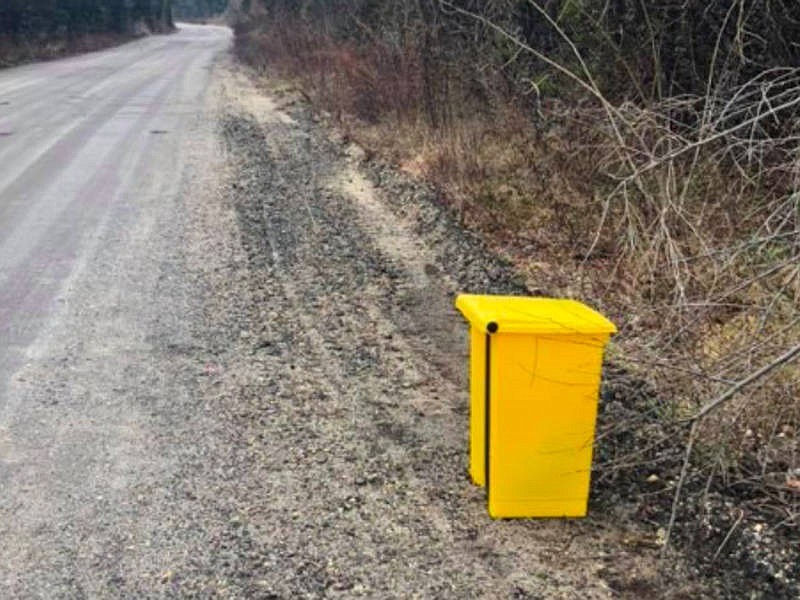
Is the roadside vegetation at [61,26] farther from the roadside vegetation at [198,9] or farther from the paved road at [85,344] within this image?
Result: the roadside vegetation at [198,9]

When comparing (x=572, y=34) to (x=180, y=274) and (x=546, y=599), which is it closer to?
(x=180, y=274)

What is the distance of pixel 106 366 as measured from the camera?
189 inches

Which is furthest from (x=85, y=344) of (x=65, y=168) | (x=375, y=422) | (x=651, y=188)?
(x=65, y=168)

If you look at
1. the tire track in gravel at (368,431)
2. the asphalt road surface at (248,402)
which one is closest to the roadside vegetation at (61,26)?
the asphalt road surface at (248,402)

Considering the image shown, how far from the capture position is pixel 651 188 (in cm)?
585

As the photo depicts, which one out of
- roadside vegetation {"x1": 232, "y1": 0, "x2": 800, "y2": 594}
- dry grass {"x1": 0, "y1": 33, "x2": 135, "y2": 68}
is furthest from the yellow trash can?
dry grass {"x1": 0, "y1": 33, "x2": 135, "y2": 68}

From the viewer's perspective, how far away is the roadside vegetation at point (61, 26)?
3341 centimetres

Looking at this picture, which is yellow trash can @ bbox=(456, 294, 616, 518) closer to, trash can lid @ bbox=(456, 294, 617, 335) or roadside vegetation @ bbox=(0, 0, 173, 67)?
trash can lid @ bbox=(456, 294, 617, 335)

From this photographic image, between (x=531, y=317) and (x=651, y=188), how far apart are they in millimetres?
3013

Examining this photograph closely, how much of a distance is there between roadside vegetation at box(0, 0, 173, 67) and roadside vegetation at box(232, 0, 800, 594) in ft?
72.2

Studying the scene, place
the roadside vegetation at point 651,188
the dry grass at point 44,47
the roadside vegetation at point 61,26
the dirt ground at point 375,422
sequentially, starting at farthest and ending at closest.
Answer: the roadside vegetation at point 61,26 < the dry grass at point 44,47 < the roadside vegetation at point 651,188 < the dirt ground at point 375,422

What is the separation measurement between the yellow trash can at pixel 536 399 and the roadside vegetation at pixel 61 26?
30.0 meters

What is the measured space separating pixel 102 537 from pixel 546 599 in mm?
1511

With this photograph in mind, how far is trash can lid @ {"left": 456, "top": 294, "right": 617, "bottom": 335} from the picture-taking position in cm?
310
